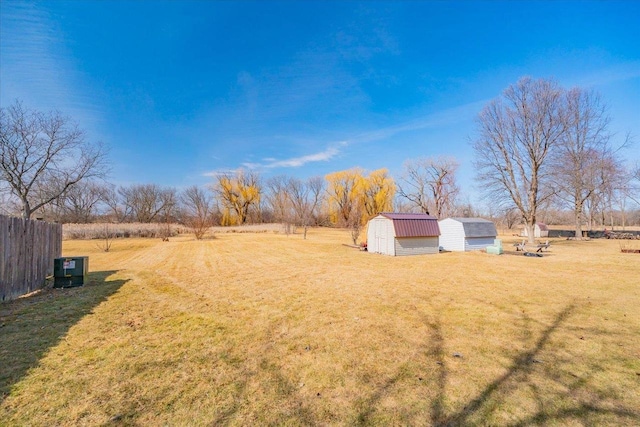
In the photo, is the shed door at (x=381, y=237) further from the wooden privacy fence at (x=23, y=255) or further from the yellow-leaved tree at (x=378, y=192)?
the yellow-leaved tree at (x=378, y=192)

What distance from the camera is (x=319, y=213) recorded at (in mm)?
52094

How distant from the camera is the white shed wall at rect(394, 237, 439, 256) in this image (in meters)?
16.5

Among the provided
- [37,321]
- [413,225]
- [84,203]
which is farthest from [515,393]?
[84,203]

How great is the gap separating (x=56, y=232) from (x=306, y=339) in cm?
1045

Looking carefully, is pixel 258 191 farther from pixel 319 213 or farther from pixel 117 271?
pixel 117 271

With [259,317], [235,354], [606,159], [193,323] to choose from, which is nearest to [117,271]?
[193,323]

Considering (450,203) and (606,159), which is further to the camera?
(450,203)

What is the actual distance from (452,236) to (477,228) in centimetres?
186

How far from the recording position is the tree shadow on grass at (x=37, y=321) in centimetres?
365

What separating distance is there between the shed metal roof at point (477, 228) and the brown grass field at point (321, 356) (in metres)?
11.5

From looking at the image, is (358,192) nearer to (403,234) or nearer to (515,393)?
(403,234)

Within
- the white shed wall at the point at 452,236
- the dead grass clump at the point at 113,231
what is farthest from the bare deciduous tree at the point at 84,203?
the white shed wall at the point at 452,236

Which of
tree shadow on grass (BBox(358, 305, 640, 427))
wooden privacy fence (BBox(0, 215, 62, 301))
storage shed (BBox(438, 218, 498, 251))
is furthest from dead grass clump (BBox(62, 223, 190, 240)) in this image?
tree shadow on grass (BBox(358, 305, 640, 427))

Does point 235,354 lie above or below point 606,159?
below
